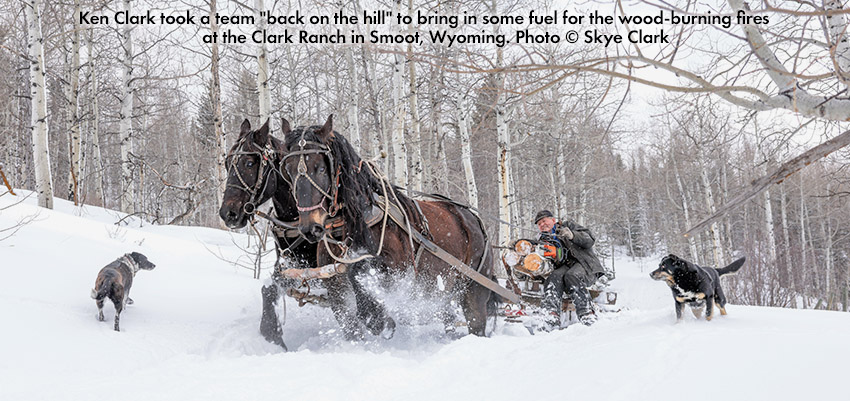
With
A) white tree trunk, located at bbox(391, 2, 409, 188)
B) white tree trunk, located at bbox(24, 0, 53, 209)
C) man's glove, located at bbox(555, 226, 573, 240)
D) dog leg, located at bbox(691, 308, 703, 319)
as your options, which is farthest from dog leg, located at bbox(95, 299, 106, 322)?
white tree trunk, located at bbox(24, 0, 53, 209)

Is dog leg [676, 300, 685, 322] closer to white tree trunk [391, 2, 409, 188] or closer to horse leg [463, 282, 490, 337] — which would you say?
horse leg [463, 282, 490, 337]

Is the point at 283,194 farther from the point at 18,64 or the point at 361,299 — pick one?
the point at 18,64

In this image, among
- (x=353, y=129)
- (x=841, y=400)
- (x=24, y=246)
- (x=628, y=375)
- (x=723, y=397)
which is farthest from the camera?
(x=353, y=129)

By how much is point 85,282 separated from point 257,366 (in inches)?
114

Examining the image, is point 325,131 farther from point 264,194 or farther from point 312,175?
point 264,194

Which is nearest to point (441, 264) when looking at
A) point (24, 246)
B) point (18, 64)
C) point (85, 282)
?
point (85, 282)

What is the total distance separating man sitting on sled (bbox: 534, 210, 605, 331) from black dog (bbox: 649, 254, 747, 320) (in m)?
1.18

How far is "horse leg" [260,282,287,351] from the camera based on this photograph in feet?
13.3

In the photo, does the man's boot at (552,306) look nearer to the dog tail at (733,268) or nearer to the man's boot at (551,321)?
the man's boot at (551,321)

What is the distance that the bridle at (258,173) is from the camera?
12.2 ft

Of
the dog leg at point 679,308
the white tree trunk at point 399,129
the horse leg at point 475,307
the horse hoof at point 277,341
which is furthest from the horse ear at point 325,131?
the white tree trunk at point 399,129

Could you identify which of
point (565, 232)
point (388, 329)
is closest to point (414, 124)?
point (565, 232)

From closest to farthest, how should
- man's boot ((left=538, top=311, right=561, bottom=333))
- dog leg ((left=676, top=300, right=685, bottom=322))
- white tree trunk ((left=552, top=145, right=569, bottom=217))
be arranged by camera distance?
dog leg ((left=676, top=300, right=685, bottom=322)) → man's boot ((left=538, top=311, right=561, bottom=333)) → white tree trunk ((left=552, top=145, right=569, bottom=217))

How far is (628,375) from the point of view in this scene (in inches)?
92.6
